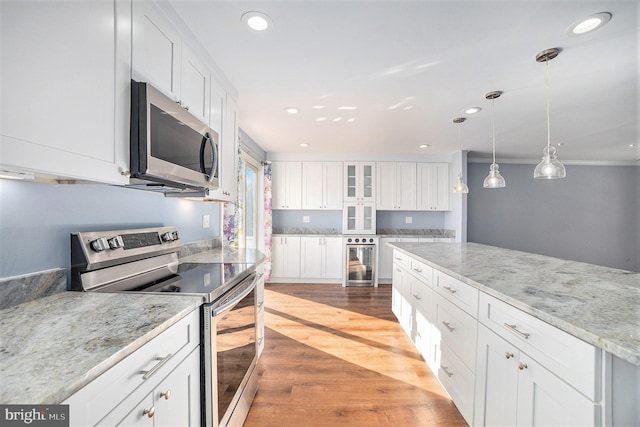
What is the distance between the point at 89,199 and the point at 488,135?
4.34 m

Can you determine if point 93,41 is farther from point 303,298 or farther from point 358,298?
point 358,298

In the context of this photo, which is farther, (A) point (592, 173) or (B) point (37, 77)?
(A) point (592, 173)

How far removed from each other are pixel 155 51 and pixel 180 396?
59.4 inches

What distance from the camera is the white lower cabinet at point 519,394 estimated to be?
0.86 m

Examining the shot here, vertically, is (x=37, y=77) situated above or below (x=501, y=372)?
above

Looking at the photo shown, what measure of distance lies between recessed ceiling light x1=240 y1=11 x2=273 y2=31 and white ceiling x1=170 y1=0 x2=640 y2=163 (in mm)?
33

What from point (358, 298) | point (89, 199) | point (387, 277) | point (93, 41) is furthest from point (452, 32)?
point (387, 277)

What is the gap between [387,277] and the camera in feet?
16.1

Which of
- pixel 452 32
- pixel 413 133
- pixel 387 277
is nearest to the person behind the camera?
pixel 452 32

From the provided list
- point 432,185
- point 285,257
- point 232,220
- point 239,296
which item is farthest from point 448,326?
point 432,185

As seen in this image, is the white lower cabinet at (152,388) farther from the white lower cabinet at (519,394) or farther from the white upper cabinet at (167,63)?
the white lower cabinet at (519,394)

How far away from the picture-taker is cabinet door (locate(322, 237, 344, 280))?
4820 mm

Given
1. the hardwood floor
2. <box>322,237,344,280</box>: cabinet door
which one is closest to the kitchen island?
the hardwood floor

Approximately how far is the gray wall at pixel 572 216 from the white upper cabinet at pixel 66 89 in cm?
572
